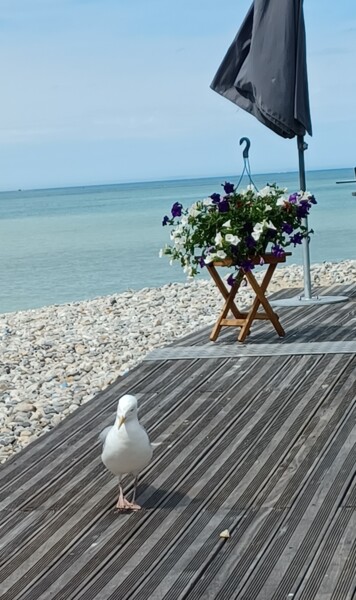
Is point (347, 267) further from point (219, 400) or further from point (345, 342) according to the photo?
point (219, 400)

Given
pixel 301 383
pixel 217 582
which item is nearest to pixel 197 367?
pixel 301 383

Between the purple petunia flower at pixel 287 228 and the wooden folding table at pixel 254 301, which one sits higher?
the purple petunia flower at pixel 287 228

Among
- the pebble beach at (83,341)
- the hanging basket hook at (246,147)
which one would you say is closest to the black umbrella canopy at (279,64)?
the hanging basket hook at (246,147)

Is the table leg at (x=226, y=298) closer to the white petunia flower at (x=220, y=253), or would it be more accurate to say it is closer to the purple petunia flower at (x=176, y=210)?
the white petunia flower at (x=220, y=253)

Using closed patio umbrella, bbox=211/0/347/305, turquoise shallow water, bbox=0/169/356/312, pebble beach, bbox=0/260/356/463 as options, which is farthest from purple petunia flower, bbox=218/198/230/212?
turquoise shallow water, bbox=0/169/356/312

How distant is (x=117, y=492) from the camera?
398cm

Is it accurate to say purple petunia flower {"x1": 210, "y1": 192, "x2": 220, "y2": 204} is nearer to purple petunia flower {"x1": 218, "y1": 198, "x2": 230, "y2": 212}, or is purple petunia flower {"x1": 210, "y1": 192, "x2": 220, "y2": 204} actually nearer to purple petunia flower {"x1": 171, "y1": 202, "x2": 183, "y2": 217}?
purple petunia flower {"x1": 218, "y1": 198, "x2": 230, "y2": 212}

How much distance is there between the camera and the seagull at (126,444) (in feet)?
12.0

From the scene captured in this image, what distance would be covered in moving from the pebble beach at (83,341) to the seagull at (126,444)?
2041 millimetres

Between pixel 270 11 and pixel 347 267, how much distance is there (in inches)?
287

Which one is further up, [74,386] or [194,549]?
[194,549]

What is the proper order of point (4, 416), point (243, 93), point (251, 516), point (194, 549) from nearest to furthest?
point (194, 549), point (251, 516), point (4, 416), point (243, 93)

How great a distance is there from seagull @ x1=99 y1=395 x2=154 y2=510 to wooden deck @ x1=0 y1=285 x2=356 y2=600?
0.16m

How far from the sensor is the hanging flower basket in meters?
6.28
